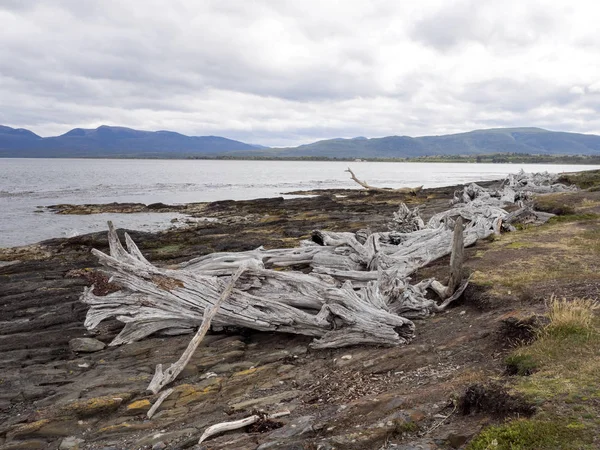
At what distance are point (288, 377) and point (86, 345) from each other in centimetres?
518

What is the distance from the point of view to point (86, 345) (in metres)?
10.5

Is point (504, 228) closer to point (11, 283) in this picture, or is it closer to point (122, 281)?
point (122, 281)

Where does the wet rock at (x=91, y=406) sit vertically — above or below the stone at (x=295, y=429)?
below

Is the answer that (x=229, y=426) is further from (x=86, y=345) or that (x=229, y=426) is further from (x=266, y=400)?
(x=86, y=345)

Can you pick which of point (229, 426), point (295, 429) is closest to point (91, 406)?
point (229, 426)

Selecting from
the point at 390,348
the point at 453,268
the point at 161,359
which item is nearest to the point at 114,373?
the point at 161,359

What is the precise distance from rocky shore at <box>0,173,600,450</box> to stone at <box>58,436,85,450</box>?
0.04 m

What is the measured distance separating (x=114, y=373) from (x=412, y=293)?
667 centimetres

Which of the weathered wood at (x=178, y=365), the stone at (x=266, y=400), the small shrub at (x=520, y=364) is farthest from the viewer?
the weathered wood at (x=178, y=365)

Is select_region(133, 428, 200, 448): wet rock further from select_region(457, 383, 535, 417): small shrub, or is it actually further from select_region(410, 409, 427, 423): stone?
select_region(457, 383, 535, 417): small shrub

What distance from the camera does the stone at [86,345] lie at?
10.4 metres

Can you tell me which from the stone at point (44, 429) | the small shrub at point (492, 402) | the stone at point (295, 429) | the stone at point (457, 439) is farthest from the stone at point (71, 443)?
the small shrub at point (492, 402)

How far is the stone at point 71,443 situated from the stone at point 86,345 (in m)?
3.64

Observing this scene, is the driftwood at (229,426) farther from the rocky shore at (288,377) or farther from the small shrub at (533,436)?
the small shrub at (533,436)
